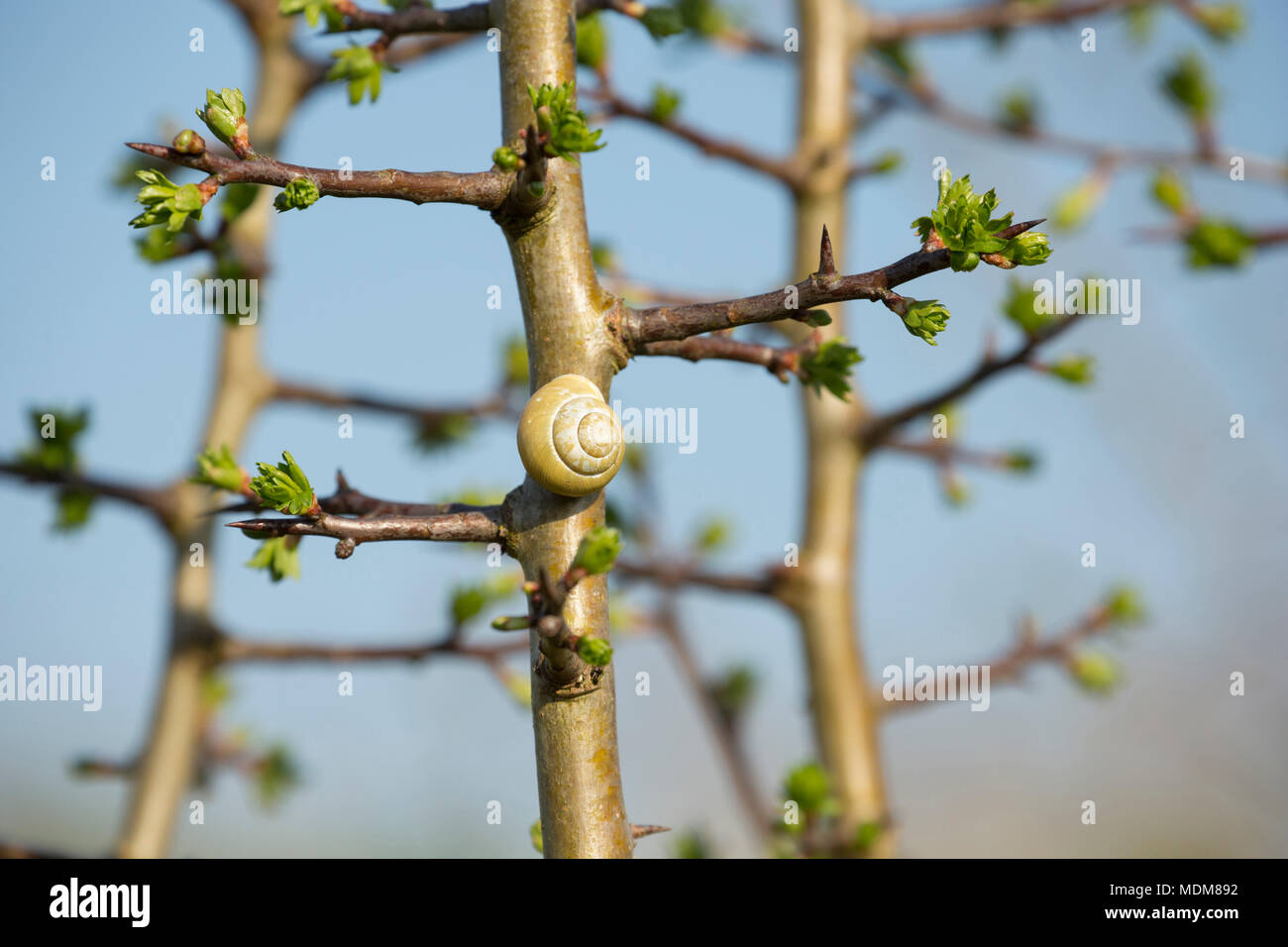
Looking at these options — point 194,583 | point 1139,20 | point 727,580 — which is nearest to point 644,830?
point 727,580

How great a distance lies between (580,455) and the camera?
142 cm

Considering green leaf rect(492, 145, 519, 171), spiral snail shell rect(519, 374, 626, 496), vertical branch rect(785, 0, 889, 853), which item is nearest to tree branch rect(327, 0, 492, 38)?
green leaf rect(492, 145, 519, 171)

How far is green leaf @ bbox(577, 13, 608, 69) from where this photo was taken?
2.81 m

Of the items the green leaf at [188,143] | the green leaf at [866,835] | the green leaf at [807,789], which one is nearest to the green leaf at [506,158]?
the green leaf at [188,143]

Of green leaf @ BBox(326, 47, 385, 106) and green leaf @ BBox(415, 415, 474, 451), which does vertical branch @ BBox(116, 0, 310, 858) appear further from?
green leaf @ BBox(326, 47, 385, 106)

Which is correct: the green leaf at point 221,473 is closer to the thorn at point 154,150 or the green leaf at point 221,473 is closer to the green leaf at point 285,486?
the green leaf at point 285,486

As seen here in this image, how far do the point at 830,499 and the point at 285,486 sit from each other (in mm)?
2312

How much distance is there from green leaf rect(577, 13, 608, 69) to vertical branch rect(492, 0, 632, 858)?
116 cm

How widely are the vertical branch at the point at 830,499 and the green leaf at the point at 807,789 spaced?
0.72 meters

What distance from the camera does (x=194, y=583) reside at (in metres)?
3.31

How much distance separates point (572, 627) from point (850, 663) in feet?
6.68

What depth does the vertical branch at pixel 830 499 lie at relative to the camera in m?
3.33
